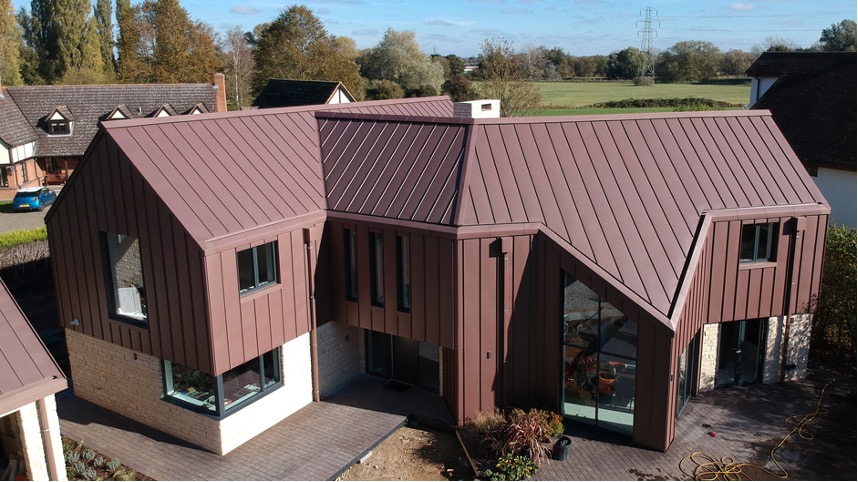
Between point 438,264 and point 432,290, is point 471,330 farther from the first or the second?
point 438,264

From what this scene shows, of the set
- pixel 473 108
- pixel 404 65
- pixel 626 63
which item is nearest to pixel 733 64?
pixel 626 63

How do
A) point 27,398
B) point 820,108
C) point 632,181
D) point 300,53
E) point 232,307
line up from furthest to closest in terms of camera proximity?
1. point 300,53
2. point 820,108
3. point 632,181
4. point 232,307
5. point 27,398

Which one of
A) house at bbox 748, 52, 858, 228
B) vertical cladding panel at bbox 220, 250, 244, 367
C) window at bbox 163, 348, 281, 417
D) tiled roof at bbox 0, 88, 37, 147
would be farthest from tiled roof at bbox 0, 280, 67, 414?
tiled roof at bbox 0, 88, 37, 147

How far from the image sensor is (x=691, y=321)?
15.4 metres

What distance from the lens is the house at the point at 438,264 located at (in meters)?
14.3

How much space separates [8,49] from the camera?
193 feet

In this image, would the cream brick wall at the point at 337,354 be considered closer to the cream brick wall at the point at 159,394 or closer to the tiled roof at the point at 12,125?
the cream brick wall at the point at 159,394

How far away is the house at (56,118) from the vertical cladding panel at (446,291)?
34.1 metres

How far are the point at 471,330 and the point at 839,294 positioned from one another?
1018cm

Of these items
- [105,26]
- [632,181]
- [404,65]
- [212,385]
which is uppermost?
[105,26]

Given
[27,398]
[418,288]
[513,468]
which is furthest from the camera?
[418,288]

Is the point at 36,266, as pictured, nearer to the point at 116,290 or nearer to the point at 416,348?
the point at 116,290

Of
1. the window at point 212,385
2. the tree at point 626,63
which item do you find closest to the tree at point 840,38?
the tree at point 626,63

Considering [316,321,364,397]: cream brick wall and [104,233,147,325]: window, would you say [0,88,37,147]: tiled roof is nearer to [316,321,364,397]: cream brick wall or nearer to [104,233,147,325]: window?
[104,233,147,325]: window
